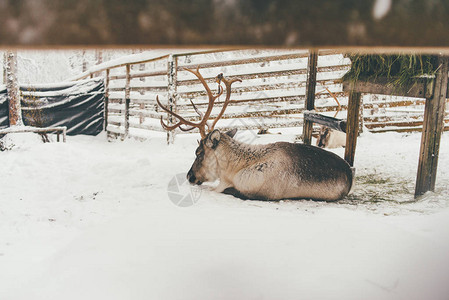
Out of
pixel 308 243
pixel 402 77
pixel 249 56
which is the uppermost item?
pixel 249 56

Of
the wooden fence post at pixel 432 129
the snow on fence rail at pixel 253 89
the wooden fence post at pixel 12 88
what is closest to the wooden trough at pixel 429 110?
the wooden fence post at pixel 432 129

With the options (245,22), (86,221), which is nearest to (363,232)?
(245,22)

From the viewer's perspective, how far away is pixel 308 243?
5.19 feet

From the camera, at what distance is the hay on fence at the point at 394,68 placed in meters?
2.85

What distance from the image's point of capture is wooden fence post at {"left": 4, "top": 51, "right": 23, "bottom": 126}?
7.57m

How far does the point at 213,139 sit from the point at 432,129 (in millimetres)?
2027

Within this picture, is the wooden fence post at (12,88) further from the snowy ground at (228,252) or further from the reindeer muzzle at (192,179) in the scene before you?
the reindeer muzzle at (192,179)

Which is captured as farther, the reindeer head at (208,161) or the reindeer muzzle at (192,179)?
the reindeer muzzle at (192,179)

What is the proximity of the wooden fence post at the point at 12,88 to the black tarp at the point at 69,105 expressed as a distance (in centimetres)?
64

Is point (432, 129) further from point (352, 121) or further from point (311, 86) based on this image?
point (311, 86)

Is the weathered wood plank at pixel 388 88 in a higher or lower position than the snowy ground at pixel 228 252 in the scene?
higher

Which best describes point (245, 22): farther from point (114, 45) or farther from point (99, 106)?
point (99, 106)

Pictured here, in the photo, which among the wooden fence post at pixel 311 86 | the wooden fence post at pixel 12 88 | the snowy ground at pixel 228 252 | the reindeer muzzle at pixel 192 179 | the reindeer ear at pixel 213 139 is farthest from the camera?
the wooden fence post at pixel 12 88

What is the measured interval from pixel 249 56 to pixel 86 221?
5553 millimetres
